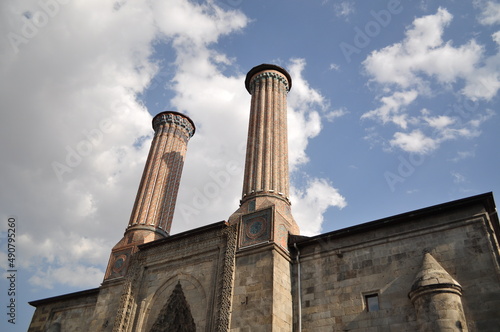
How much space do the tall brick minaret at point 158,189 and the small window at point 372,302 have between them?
7.46 meters

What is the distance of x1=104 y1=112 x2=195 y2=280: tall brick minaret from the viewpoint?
13.3 metres

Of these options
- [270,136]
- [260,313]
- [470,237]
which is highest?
[270,136]

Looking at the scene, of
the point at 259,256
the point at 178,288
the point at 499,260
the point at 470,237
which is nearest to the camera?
the point at 499,260

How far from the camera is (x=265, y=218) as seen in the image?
1073cm

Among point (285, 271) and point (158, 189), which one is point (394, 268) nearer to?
point (285, 271)

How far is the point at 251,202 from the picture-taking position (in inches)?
468

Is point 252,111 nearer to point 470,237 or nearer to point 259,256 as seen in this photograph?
point 259,256

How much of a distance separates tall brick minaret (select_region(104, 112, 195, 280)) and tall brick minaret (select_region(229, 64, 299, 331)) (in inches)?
153

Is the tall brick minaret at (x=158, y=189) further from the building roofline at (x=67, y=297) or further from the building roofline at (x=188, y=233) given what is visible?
the building roofline at (x=67, y=297)

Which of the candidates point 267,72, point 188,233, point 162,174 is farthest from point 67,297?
point 267,72

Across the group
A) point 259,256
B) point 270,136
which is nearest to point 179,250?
point 259,256

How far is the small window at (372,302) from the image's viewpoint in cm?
865

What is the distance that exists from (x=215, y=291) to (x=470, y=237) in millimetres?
5972

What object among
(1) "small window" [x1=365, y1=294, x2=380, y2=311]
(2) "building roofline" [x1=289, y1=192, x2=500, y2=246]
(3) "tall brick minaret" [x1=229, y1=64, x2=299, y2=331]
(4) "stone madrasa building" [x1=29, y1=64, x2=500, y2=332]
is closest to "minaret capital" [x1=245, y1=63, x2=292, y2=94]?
(3) "tall brick minaret" [x1=229, y1=64, x2=299, y2=331]
